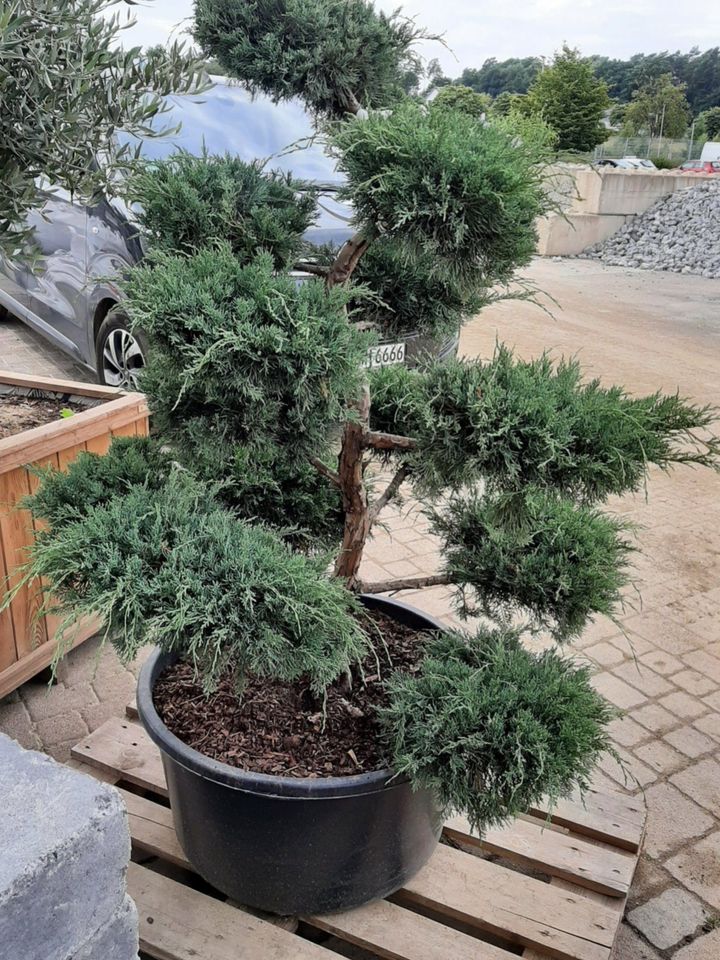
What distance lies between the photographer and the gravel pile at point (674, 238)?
14602mm

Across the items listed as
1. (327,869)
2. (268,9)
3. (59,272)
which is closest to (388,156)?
(268,9)

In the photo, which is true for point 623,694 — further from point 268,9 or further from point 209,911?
point 268,9

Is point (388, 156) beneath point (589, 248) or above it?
above

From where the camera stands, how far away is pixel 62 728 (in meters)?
2.54

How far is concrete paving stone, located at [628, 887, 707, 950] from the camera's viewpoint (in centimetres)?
197

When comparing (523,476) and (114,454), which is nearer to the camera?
(523,476)

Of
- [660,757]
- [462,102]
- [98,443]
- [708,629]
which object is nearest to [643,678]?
[660,757]

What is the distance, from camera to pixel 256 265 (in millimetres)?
1407

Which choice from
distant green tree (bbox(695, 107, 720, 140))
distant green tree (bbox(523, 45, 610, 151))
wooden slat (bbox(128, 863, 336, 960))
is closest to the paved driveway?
wooden slat (bbox(128, 863, 336, 960))

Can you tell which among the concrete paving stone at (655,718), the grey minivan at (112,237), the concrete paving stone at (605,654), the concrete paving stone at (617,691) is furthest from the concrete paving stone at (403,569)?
the grey minivan at (112,237)

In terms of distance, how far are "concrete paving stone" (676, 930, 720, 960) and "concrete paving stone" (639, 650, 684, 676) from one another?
1194mm

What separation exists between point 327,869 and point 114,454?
1036 millimetres

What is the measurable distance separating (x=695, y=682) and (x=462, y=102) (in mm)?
2406

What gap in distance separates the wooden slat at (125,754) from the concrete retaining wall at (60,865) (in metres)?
0.78
